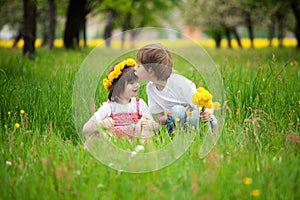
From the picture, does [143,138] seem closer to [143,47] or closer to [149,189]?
[143,47]

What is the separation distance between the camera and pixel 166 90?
162 inches

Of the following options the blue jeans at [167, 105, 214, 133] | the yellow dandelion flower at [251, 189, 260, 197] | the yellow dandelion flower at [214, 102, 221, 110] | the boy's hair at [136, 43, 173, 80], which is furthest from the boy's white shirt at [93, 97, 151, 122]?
the yellow dandelion flower at [251, 189, 260, 197]

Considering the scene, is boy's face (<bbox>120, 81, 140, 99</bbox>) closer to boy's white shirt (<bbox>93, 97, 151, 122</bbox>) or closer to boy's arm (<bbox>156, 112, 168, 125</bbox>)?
boy's white shirt (<bbox>93, 97, 151, 122</bbox>)

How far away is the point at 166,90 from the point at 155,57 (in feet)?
1.20

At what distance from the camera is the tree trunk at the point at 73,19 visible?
13.8m

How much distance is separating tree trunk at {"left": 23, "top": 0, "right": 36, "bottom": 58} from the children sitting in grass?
5485 millimetres

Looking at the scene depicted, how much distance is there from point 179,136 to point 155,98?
75 cm

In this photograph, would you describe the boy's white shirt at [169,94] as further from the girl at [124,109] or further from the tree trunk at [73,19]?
the tree trunk at [73,19]

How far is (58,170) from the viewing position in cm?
282

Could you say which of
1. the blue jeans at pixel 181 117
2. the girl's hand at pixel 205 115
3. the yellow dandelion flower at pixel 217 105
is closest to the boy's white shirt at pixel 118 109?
the blue jeans at pixel 181 117

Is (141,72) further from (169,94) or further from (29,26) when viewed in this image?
(29,26)

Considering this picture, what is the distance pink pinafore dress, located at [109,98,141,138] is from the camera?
3.84 m

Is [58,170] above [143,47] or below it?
below

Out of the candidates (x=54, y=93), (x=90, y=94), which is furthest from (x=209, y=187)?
(x=54, y=93)
